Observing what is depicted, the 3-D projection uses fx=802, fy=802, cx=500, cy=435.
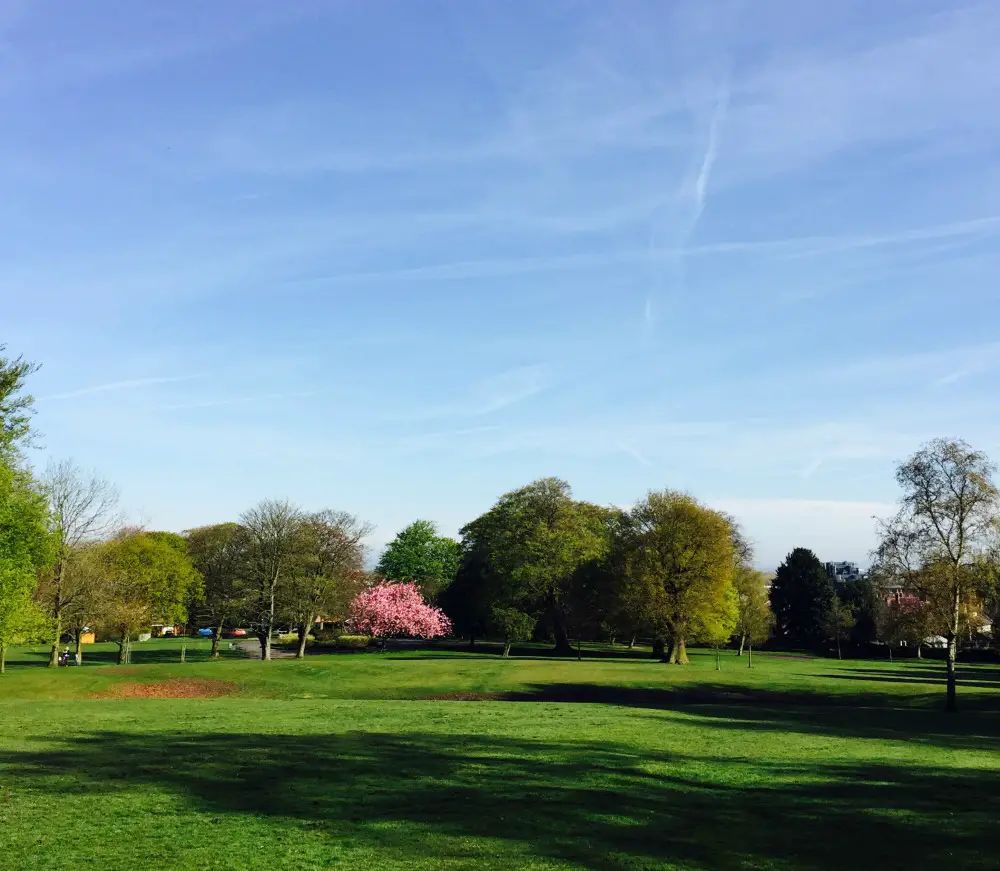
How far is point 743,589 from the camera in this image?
311 feet

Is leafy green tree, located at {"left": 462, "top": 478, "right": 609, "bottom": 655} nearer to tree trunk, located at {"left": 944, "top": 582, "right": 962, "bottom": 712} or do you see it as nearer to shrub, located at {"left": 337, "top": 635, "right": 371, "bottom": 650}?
shrub, located at {"left": 337, "top": 635, "right": 371, "bottom": 650}

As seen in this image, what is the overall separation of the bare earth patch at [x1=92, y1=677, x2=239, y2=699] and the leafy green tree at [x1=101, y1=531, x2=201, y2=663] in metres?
26.4

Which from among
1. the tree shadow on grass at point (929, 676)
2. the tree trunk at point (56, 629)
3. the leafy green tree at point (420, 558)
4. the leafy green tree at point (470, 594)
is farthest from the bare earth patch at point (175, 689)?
the leafy green tree at point (420, 558)

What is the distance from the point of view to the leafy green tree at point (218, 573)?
253ft

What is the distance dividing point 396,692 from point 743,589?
191ft

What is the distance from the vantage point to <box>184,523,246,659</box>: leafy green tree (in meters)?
77.2

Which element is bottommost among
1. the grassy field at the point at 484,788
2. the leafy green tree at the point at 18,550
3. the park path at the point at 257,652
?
the park path at the point at 257,652

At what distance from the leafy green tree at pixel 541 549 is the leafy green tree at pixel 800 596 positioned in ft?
162

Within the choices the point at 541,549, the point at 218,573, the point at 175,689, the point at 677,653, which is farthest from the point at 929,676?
the point at 218,573

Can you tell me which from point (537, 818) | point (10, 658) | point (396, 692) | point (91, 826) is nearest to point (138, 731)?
point (91, 826)

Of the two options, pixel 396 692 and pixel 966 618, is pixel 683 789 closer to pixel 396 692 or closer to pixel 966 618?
pixel 396 692

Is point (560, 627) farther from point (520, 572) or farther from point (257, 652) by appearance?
point (257, 652)

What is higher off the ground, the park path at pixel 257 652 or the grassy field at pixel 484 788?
the grassy field at pixel 484 788

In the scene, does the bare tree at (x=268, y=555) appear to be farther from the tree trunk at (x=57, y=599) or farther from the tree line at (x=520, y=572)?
the tree trunk at (x=57, y=599)
